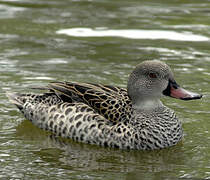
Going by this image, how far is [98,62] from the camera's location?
13.8 meters

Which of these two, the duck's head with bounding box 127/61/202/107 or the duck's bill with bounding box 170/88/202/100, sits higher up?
the duck's head with bounding box 127/61/202/107

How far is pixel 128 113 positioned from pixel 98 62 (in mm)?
4010

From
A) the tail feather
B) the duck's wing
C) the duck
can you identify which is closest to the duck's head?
the duck

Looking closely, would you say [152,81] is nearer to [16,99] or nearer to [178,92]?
[178,92]

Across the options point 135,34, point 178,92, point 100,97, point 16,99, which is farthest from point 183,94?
point 135,34

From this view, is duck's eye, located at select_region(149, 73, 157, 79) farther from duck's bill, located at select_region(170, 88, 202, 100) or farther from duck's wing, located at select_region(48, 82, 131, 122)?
duck's wing, located at select_region(48, 82, 131, 122)

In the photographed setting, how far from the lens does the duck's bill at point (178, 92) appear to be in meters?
9.80

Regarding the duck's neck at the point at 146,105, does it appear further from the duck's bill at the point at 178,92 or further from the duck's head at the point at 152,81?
the duck's bill at the point at 178,92

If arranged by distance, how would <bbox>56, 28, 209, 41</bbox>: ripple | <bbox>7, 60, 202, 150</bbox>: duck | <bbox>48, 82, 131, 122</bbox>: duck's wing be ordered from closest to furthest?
<bbox>7, 60, 202, 150</bbox>: duck, <bbox>48, 82, 131, 122</bbox>: duck's wing, <bbox>56, 28, 209, 41</bbox>: ripple

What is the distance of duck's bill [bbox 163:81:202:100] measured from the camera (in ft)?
32.1

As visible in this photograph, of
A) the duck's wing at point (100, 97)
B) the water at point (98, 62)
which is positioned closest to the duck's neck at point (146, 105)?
the duck's wing at point (100, 97)

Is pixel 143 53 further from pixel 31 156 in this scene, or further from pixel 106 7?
pixel 31 156

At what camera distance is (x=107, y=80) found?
12.6 meters

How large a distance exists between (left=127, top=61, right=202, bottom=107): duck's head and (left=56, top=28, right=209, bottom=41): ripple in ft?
18.8
